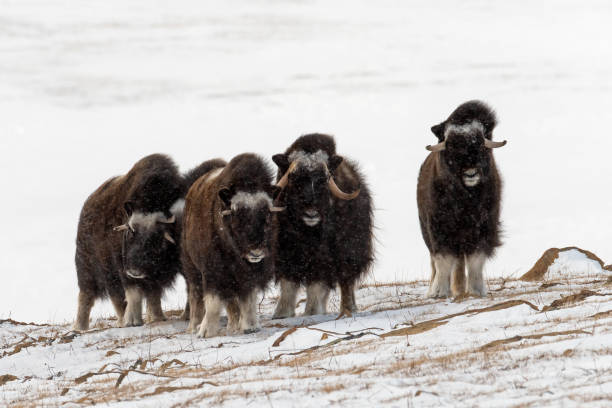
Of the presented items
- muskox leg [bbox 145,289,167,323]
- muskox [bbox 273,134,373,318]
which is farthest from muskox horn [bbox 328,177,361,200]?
muskox leg [bbox 145,289,167,323]

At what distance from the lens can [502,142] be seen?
10.9 meters

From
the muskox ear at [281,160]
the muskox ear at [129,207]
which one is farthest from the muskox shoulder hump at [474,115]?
the muskox ear at [129,207]

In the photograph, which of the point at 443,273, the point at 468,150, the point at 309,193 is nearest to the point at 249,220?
the point at 309,193

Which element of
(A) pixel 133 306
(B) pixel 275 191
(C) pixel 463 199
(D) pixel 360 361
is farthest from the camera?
(A) pixel 133 306

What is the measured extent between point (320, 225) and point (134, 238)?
2.51 metres

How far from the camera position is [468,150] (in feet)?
35.4

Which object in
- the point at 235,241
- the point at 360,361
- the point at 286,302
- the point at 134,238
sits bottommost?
the point at 360,361

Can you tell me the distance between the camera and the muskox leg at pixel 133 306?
477 inches

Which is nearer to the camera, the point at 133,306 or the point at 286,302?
the point at 286,302

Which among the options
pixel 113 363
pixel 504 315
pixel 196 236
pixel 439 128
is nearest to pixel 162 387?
pixel 113 363

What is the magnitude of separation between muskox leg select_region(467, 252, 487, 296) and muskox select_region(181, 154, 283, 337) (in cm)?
266

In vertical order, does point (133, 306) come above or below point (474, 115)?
below

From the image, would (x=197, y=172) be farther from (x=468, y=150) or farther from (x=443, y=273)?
(x=468, y=150)

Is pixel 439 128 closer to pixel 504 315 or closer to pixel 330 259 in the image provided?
pixel 330 259
